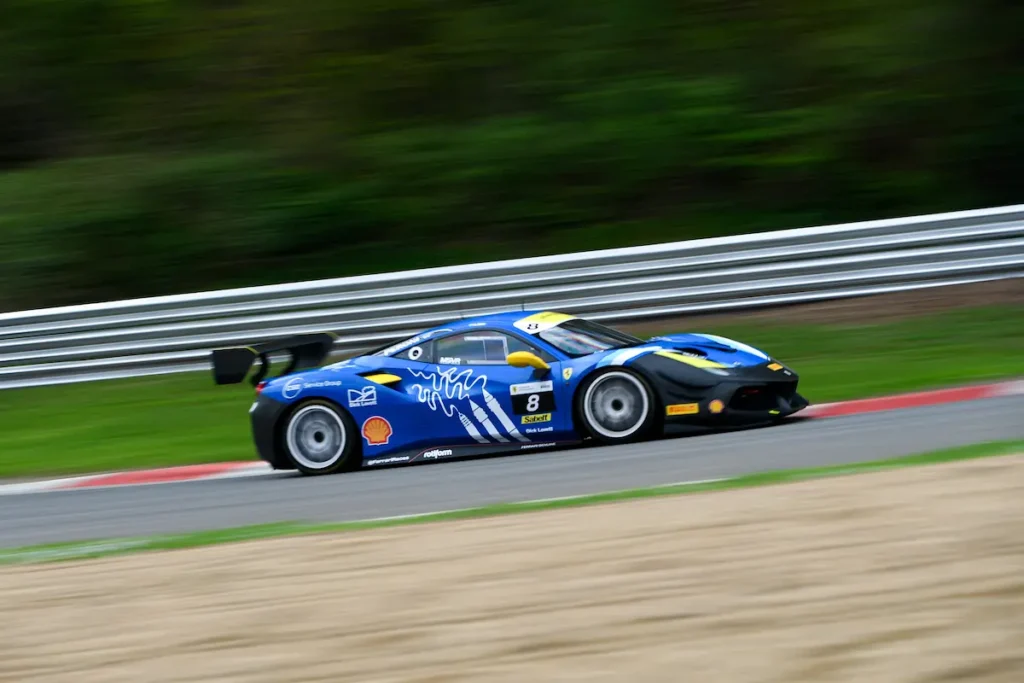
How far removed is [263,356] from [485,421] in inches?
83.3

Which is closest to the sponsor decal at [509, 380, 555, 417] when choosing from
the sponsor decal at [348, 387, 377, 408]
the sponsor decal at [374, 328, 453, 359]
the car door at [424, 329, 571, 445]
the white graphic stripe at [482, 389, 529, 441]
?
the car door at [424, 329, 571, 445]

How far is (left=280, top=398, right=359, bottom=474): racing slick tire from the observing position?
399 inches

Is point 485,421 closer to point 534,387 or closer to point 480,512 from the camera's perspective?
point 534,387

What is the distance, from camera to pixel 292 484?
31.4 ft

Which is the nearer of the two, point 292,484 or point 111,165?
point 292,484

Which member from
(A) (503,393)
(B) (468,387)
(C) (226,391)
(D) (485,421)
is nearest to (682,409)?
(A) (503,393)

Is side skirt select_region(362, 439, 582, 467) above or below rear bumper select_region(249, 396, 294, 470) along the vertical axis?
below

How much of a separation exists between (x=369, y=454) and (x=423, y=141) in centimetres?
797

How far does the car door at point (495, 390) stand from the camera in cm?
954

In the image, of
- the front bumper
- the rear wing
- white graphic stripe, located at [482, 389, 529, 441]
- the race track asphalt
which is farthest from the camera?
the rear wing

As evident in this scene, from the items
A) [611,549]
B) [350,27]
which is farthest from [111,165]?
[611,549]

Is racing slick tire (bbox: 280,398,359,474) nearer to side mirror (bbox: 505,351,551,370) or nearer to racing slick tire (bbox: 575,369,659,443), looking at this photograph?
side mirror (bbox: 505,351,551,370)

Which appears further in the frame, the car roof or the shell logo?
the shell logo

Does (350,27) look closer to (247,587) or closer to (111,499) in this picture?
(111,499)
